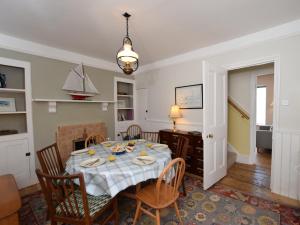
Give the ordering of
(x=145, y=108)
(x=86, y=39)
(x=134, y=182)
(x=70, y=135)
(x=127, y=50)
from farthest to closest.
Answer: (x=145, y=108), (x=70, y=135), (x=86, y=39), (x=127, y=50), (x=134, y=182)

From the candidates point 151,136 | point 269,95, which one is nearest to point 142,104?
point 151,136

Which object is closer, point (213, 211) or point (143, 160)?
point (143, 160)

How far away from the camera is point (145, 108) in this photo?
4246mm

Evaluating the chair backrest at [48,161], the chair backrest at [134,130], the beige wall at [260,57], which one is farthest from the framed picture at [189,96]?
the chair backrest at [48,161]

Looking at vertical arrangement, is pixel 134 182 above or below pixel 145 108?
below

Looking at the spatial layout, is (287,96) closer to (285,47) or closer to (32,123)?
(285,47)

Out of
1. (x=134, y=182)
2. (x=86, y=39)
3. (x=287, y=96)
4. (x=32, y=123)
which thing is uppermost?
(x=86, y=39)

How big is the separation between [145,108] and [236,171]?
2575 millimetres

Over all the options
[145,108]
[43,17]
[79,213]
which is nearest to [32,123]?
[43,17]

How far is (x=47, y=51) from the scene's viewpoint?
9.13ft

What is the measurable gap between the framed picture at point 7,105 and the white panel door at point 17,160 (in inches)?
20.6

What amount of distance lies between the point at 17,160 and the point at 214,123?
3292 mm

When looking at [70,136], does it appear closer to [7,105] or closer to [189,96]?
[7,105]

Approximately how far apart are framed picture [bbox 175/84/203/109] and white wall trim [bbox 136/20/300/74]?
24.1 inches
